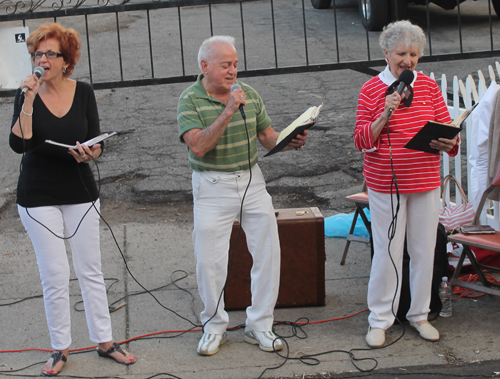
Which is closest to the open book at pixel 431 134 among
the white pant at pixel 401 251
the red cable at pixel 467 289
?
the white pant at pixel 401 251

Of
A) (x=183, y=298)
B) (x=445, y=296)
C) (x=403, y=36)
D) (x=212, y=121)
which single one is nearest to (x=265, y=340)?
(x=183, y=298)

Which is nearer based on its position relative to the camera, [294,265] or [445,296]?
[445,296]

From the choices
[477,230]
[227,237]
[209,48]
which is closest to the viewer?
[209,48]

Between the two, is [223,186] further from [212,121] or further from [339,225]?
[339,225]

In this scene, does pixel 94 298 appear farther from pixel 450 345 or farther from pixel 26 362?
pixel 450 345

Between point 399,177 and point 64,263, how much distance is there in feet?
6.56

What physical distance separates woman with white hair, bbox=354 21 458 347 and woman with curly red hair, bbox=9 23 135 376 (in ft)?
5.32

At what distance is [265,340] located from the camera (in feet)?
12.3

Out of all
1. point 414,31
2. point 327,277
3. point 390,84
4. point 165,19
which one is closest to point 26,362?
point 327,277

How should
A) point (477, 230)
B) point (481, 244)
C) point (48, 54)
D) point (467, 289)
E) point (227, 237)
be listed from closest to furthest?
point (48, 54) → point (227, 237) → point (481, 244) → point (477, 230) → point (467, 289)

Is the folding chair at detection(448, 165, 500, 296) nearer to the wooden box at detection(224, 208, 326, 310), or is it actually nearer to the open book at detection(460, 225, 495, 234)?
the open book at detection(460, 225, 495, 234)

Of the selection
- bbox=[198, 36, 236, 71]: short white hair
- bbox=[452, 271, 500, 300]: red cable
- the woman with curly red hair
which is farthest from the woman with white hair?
the woman with curly red hair

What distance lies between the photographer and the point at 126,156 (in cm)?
781

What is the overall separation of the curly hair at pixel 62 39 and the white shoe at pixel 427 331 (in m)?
2.63
